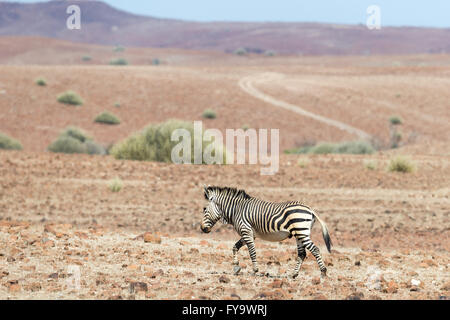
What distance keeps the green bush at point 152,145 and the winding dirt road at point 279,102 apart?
14.5 meters

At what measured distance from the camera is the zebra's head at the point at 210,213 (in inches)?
270

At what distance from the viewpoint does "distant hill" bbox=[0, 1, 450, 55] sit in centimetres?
12938

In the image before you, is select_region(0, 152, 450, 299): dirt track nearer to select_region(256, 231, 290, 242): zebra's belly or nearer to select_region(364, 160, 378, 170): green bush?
select_region(256, 231, 290, 242): zebra's belly

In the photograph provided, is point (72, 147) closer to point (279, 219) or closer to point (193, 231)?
point (193, 231)

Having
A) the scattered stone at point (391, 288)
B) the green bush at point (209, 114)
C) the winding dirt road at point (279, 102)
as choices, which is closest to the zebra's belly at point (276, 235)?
the scattered stone at point (391, 288)

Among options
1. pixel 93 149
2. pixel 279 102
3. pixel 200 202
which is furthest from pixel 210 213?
pixel 279 102

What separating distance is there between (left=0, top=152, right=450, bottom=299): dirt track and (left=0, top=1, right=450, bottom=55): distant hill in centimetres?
9734

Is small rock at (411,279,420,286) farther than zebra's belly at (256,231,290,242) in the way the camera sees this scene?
Yes

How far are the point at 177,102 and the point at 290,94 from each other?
9.02 metres

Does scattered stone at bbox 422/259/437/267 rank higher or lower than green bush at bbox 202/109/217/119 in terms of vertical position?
higher

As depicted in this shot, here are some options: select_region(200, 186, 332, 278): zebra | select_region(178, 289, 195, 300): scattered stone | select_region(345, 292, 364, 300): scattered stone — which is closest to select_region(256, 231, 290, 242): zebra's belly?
select_region(200, 186, 332, 278): zebra

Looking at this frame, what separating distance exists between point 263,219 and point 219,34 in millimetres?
146505

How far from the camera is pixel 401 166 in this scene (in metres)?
19.8

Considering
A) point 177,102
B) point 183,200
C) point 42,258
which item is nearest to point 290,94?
point 177,102
